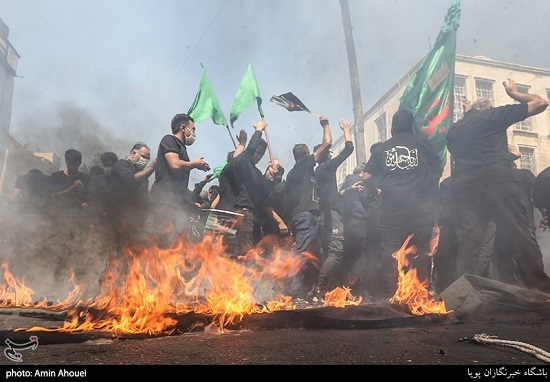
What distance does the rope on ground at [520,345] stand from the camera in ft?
6.44

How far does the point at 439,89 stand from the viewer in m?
7.88

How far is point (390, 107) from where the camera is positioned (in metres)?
27.4

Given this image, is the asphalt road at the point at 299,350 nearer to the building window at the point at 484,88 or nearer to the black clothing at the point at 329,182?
the black clothing at the point at 329,182

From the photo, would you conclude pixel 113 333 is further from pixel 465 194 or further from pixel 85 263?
pixel 465 194

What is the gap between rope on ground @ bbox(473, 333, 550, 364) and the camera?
1.96 metres

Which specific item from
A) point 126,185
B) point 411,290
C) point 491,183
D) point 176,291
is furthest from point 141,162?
point 491,183

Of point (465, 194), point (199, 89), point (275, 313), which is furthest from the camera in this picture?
point (199, 89)

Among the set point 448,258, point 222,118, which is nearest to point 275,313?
point 448,258

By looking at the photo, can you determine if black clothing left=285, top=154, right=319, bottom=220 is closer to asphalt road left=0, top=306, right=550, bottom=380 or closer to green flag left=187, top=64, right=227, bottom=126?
green flag left=187, top=64, right=227, bottom=126

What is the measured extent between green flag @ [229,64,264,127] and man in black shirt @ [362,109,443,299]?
310cm

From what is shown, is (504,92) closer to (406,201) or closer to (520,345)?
(406,201)

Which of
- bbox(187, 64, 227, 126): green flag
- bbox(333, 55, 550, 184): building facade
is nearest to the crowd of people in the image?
bbox(187, 64, 227, 126): green flag

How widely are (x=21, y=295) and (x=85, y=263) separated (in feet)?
2.35

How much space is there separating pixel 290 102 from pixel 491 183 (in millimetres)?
3699
